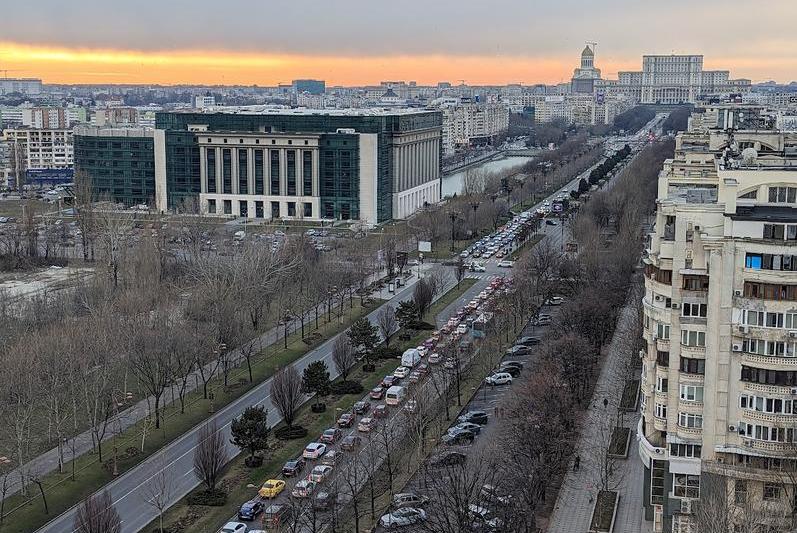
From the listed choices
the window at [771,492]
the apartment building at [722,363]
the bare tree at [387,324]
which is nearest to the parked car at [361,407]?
the bare tree at [387,324]

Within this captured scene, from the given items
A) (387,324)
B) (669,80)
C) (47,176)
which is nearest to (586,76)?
(669,80)

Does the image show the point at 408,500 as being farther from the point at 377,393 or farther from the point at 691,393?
the point at 377,393

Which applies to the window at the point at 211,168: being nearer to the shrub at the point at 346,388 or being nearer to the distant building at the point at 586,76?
the shrub at the point at 346,388

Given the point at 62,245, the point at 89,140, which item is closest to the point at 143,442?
the point at 62,245

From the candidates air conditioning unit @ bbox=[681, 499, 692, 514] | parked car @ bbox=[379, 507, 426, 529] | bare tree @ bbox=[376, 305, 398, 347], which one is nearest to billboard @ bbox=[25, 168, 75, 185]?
bare tree @ bbox=[376, 305, 398, 347]

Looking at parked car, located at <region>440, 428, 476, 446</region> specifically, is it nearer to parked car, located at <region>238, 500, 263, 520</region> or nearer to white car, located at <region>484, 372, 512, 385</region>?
white car, located at <region>484, 372, 512, 385</region>

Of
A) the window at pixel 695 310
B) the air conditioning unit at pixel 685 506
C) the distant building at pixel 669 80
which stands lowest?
the air conditioning unit at pixel 685 506
